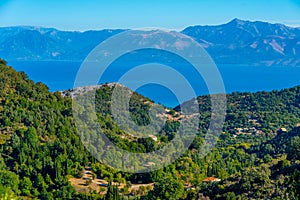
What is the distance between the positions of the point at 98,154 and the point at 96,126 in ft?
13.0

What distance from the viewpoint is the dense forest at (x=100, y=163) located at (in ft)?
66.5

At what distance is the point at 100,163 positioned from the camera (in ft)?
89.0

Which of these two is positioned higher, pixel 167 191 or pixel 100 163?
pixel 100 163

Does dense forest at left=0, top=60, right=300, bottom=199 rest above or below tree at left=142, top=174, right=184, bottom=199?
above

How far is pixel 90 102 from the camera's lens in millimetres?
40312

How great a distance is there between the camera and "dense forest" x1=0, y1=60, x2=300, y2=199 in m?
20.3

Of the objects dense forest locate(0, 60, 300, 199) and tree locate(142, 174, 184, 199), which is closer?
tree locate(142, 174, 184, 199)

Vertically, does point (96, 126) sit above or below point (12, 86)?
below

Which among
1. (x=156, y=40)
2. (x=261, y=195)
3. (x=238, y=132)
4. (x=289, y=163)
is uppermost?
(x=156, y=40)

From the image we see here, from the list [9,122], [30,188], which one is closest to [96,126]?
A: [9,122]

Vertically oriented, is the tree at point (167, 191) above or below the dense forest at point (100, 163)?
below

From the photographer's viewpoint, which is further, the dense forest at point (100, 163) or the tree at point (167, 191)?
the dense forest at point (100, 163)

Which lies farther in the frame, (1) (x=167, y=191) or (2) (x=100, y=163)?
(2) (x=100, y=163)

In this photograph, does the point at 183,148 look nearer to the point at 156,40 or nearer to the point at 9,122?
the point at 9,122
